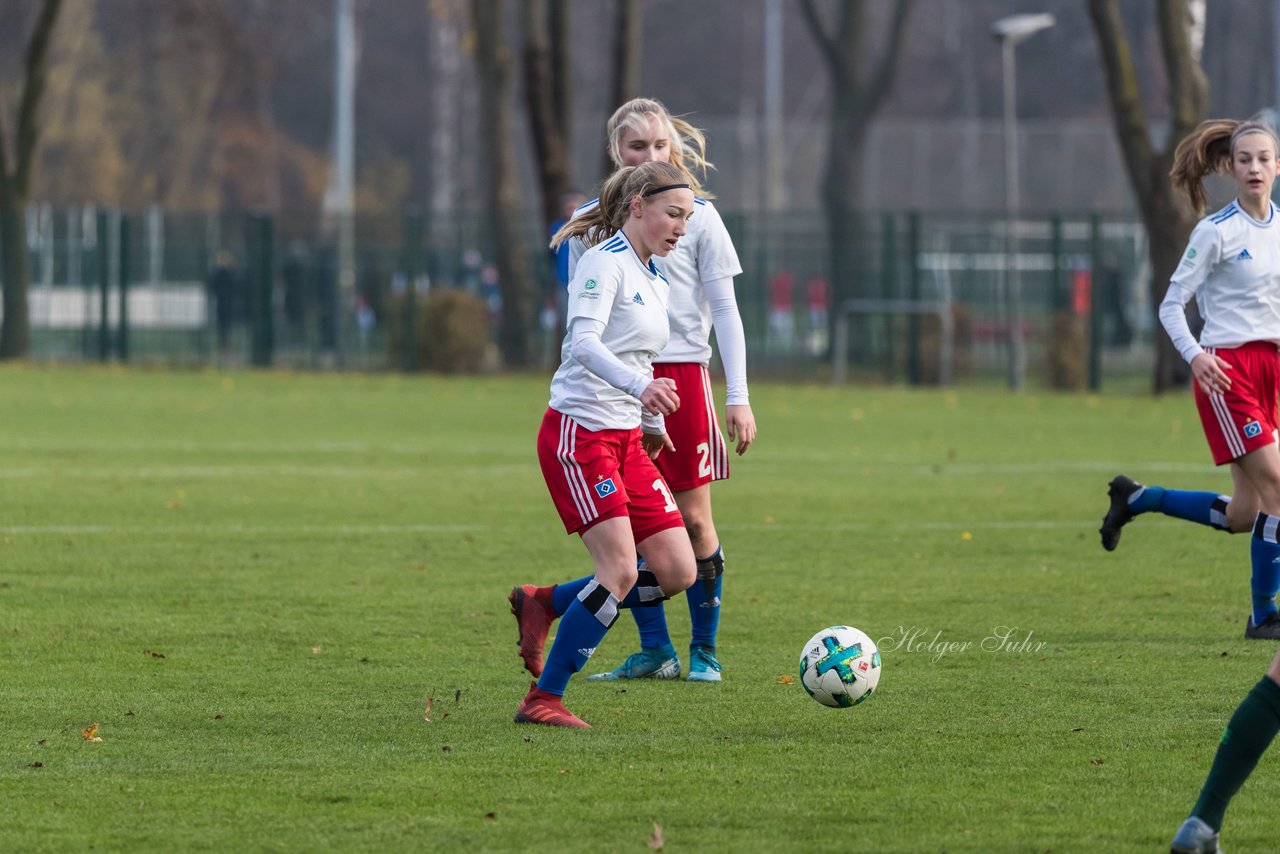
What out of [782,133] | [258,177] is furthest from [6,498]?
[258,177]

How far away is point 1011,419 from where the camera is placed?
20.7 metres

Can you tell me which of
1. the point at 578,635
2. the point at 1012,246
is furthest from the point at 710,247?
the point at 1012,246

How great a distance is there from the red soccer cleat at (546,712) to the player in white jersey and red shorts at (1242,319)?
3011 mm

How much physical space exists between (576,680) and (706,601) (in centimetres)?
54

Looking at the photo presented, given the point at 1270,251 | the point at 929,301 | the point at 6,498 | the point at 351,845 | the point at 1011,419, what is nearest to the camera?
the point at 351,845

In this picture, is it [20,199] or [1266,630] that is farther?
[20,199]

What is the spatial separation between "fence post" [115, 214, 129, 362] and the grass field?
14893 millimetres

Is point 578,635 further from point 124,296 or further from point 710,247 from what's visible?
point 124,296

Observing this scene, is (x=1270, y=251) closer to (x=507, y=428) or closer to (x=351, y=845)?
(x=351, y=845)

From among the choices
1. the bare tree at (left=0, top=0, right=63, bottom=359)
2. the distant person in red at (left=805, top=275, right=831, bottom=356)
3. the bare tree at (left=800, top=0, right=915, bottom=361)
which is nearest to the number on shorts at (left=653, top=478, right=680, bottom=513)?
the distant person in red at (left=805, top=275, right=831, bottom=356)

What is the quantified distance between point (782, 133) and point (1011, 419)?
29.4m

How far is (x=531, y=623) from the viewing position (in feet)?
22.1

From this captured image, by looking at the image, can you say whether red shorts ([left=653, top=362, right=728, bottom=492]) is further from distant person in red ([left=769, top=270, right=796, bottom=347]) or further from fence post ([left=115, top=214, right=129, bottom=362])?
fence post ([left=115, top=214, right=129, bottom=362])

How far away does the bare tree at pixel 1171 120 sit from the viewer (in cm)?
2383
